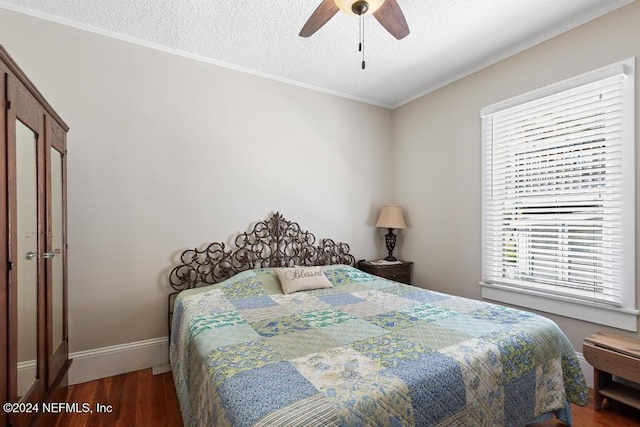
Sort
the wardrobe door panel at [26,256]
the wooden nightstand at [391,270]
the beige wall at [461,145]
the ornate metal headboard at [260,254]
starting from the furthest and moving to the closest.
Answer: the wooden nightstand at [391,270]
the ornate metal headboard at [260,254]
the beige wall at [461,145]
the wardrobe door panel at [26,256]

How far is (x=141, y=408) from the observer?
199cm

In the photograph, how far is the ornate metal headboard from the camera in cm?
271

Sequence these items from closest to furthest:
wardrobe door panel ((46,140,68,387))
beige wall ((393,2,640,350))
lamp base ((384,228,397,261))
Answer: wardrobe door panel ((46,140,68,387))
beige wall ((393,2,640,350))
lamp base ((384,228,397,261))

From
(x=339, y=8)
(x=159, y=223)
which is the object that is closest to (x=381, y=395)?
(x=339, y=8)

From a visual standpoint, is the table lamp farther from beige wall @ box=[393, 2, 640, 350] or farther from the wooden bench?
the wooden bench

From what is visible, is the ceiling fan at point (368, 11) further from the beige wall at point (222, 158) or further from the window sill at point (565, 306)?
the window sill at point (565, 306)

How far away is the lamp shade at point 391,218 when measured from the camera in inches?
139

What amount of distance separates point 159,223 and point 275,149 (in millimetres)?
1274

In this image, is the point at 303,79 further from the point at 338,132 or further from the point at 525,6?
the point at 525,6

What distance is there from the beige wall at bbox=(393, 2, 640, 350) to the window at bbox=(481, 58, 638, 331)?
9cm

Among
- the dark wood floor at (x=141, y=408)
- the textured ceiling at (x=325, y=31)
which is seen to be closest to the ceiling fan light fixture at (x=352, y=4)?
the textured ceiling at (x=325, y=31)

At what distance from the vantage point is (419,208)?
140 inches

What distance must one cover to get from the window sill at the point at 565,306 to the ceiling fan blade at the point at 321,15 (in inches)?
99.7

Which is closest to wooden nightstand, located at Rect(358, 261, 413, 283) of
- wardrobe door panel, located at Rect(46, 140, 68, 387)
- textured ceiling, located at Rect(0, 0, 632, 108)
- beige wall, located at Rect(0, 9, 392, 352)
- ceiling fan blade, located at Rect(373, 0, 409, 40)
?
beige wall, located at Rect(0, 9, 392, 352)
